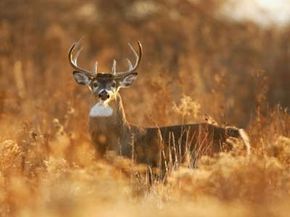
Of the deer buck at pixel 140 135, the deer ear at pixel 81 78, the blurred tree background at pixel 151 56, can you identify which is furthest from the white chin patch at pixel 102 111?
the blurred tree background at pixel 151 56

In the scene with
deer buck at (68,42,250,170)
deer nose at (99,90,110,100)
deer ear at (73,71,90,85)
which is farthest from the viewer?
deer ear at (73,71,90,85)

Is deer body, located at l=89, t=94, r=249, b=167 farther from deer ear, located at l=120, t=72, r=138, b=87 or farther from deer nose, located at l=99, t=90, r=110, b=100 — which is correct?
deer ear, located at l=120, t=72, r=138, b=87

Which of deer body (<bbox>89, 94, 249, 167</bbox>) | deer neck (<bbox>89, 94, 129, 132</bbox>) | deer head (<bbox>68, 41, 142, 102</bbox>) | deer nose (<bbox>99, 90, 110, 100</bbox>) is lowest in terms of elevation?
deer body (<bbox>89, 94, 249, 167</bbox>)

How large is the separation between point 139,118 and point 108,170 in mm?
5519

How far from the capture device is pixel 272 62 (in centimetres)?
1972

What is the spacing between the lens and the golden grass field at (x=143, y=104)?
765 centimetres

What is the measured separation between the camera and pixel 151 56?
71.4ft

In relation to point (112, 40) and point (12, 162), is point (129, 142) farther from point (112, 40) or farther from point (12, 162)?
point (112, 40)

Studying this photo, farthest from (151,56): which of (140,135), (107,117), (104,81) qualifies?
(140,135)

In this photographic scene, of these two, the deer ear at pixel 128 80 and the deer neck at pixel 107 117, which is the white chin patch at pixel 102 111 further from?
the deer ear at pixel 128 80

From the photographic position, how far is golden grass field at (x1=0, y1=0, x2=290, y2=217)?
765 centimetres

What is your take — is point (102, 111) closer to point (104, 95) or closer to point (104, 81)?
point (104, 95)

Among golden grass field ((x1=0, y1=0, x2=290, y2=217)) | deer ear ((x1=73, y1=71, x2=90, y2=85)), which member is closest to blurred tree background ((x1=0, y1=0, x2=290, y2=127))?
golden grass field ((x1=0, y1=0, x2=290, y2=217))

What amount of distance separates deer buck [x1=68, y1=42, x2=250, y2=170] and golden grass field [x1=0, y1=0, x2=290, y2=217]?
0.16 metres
